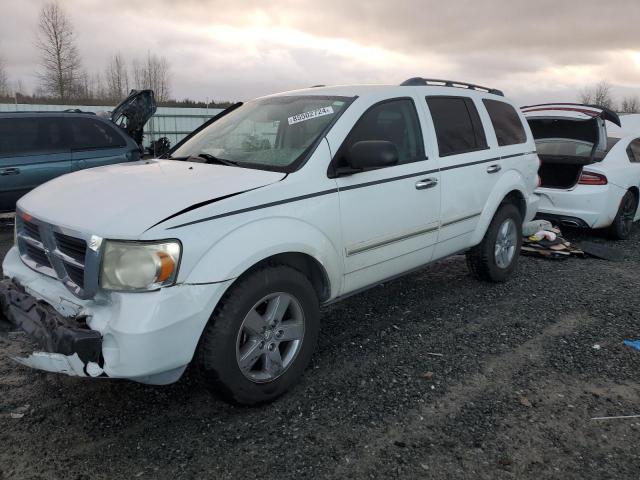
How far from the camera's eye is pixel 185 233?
259 cm

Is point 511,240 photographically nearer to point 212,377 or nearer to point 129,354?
point 212,377

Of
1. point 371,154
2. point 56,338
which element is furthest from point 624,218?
point 56,338

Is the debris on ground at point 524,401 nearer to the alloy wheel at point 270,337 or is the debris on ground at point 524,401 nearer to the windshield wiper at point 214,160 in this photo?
the alloy wheel at point 270,337

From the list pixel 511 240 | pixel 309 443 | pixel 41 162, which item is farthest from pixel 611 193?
pixel 41 162

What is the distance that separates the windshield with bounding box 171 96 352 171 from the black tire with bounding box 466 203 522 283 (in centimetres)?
212

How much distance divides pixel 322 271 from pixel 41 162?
5.67 meters

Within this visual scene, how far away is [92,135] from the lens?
776cm

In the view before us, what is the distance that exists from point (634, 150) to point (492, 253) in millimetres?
4146

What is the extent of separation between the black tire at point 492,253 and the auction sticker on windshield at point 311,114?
2.17 metres

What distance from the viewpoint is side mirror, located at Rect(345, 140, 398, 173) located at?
3.24 m

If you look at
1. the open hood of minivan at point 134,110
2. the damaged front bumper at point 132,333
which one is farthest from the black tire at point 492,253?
the open hood of minivan at point 134,110

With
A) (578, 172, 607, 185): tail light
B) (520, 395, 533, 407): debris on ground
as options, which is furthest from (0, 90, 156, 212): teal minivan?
→ (520, 395, 533, 407): debris on ground

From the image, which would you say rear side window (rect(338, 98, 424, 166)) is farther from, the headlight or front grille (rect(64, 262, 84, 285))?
→ front grille (rect(64, 262, 84, 285))

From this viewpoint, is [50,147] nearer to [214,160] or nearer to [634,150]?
[214,160]
